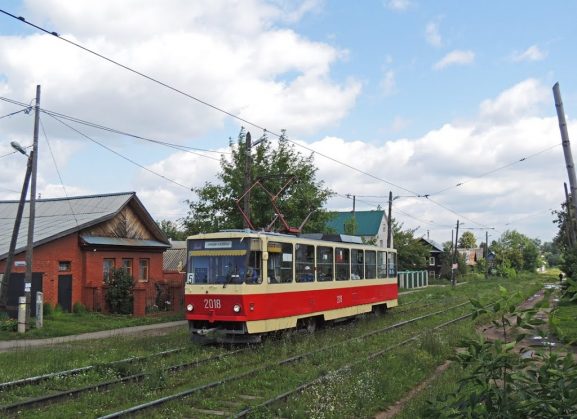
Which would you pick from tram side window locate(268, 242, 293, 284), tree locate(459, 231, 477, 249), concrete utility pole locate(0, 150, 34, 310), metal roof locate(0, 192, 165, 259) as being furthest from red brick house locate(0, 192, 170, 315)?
tree locate(459, 231, 477, 249)

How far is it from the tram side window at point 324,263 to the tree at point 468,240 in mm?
121852

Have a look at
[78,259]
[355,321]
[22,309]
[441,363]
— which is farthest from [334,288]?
[78,259]

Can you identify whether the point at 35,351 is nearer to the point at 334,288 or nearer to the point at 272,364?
the point at 272,364

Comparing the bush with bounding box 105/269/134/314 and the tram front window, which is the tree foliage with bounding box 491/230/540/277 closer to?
the bush with bounding box 105/269/134/314

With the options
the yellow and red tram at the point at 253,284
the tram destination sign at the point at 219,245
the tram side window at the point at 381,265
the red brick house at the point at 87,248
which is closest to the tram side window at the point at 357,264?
the tram side window at the point at 381,265

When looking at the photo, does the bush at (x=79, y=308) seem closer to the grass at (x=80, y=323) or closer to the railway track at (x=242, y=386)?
the grass at (x=80, y=323)

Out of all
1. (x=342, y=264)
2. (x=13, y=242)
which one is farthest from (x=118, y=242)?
(x=342, y=264)

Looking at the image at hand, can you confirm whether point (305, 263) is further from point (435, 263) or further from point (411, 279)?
point (435, 263)

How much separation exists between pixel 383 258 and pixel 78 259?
40.4ft

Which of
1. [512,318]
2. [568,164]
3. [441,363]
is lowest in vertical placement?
[441,363]

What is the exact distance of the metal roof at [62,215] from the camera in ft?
74.8

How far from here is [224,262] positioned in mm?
13734

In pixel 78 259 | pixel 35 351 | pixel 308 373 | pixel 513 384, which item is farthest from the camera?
pixel 78 259

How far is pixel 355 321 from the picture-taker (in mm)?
19688
